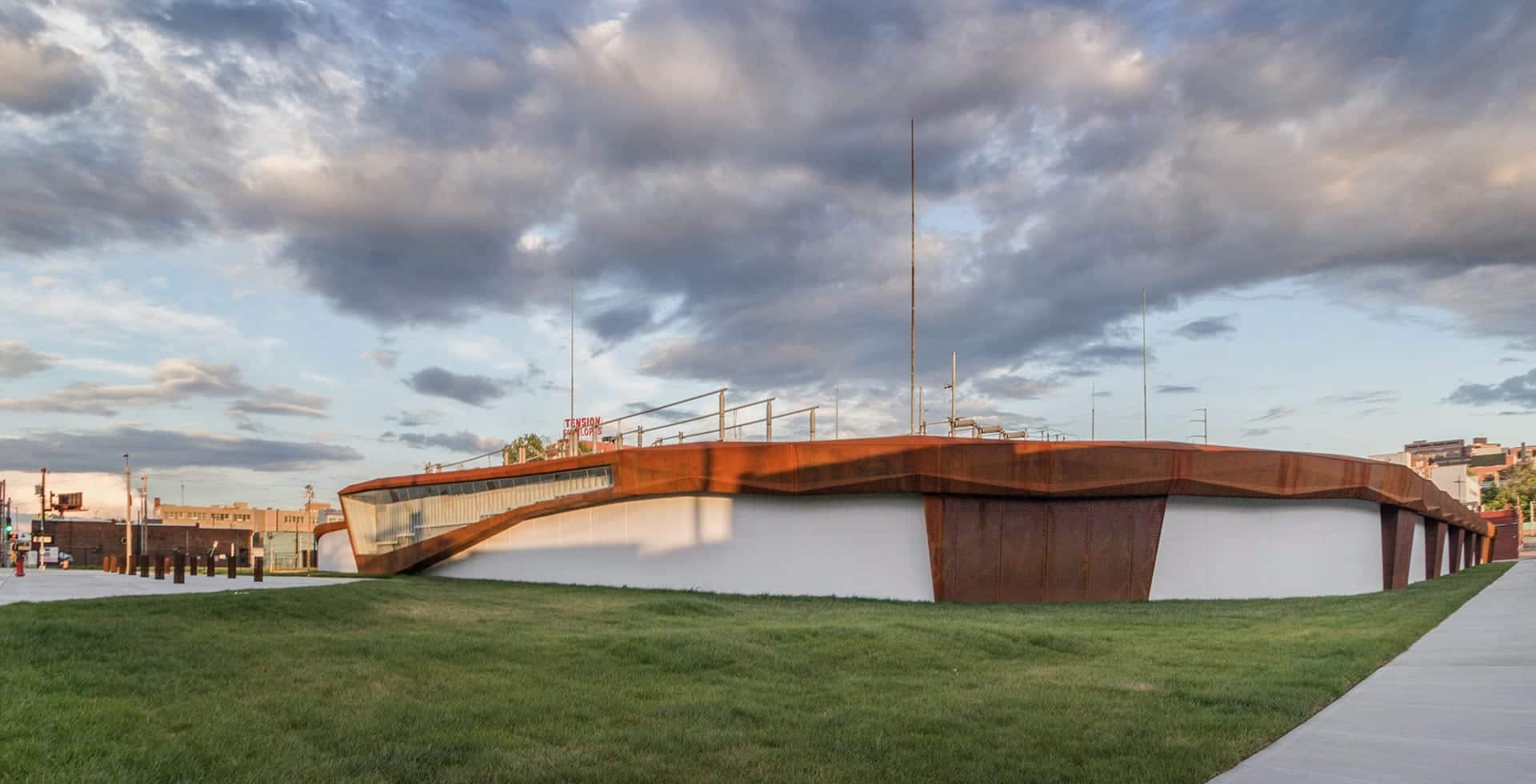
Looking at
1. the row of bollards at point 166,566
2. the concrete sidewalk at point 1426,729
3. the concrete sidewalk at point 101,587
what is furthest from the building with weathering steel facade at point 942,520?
the concrete sidewalk at point 1426,729

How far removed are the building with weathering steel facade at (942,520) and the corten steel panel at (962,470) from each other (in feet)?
0.15

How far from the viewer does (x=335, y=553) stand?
158 feet

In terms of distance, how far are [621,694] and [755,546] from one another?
17553mm

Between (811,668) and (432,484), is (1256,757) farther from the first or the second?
(432,484)

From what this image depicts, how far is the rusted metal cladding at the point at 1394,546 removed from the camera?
3497 cm

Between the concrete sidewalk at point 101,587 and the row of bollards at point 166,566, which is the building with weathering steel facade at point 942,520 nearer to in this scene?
the row of bollards at point 166,566

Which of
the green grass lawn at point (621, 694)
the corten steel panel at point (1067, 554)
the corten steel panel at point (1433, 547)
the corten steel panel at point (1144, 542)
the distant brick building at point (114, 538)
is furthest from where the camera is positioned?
the distant brick building at point (114, 538)

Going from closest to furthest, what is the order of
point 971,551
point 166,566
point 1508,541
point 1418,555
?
point 971,551
point 166,566
point 1418,555
point 1508,541

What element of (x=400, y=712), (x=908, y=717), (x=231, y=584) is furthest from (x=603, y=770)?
(x=231, y=584)

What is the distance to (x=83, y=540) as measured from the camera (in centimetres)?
9262

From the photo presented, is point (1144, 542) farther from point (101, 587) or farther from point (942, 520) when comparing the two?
point (101, 587)

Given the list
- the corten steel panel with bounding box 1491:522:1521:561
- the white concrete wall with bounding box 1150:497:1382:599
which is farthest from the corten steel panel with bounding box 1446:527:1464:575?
the corten steel panel with bounding box 1491:522:1521:561

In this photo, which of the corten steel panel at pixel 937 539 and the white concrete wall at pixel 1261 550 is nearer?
the corten steel panel at pixel 937 539

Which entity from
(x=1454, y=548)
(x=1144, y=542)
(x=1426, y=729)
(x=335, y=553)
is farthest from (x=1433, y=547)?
(x=335, y=553)
